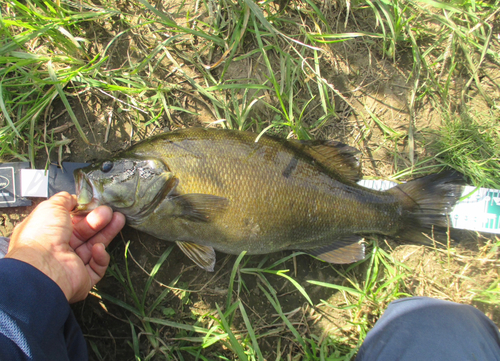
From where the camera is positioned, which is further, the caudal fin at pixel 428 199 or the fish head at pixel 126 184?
the caudal fin at pixel 428 199

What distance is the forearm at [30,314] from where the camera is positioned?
1612mm

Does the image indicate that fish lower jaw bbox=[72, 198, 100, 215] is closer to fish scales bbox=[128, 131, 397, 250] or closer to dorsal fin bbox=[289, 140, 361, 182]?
fish scales bbox=[128, 131, 397, 250]

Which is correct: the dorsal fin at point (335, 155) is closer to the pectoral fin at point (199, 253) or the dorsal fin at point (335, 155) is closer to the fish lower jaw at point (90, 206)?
the pectoral fin at point (199, 253)

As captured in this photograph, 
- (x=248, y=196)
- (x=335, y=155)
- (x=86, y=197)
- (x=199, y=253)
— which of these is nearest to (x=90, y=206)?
(x=86, y=197)

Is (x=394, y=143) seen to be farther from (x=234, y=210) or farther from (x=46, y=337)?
(x=46, y=337)

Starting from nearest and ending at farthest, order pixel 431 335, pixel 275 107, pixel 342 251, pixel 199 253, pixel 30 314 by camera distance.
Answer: pixel 30 314 < pixel 431 335 < pixel 199 253 < pixel 342 251 < pixel 275 107

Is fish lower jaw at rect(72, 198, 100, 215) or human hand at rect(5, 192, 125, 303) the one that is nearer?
human hand at rect(5, 192, 125, 303)

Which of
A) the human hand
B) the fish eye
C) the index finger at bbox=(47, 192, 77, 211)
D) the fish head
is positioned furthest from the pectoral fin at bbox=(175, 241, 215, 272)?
the index finger at bbox=(47, 192, 77, 211)

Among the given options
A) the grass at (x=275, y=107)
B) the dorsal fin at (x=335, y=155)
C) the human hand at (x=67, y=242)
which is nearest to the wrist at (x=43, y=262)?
the human hand at (x=67, y=242)

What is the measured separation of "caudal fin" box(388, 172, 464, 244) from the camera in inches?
102

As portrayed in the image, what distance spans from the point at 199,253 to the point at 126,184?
84 centimetres

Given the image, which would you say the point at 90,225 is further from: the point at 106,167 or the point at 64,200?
the point at 106,167

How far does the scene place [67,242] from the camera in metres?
2.21

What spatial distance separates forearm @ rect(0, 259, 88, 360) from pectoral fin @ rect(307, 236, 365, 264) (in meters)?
2.02
